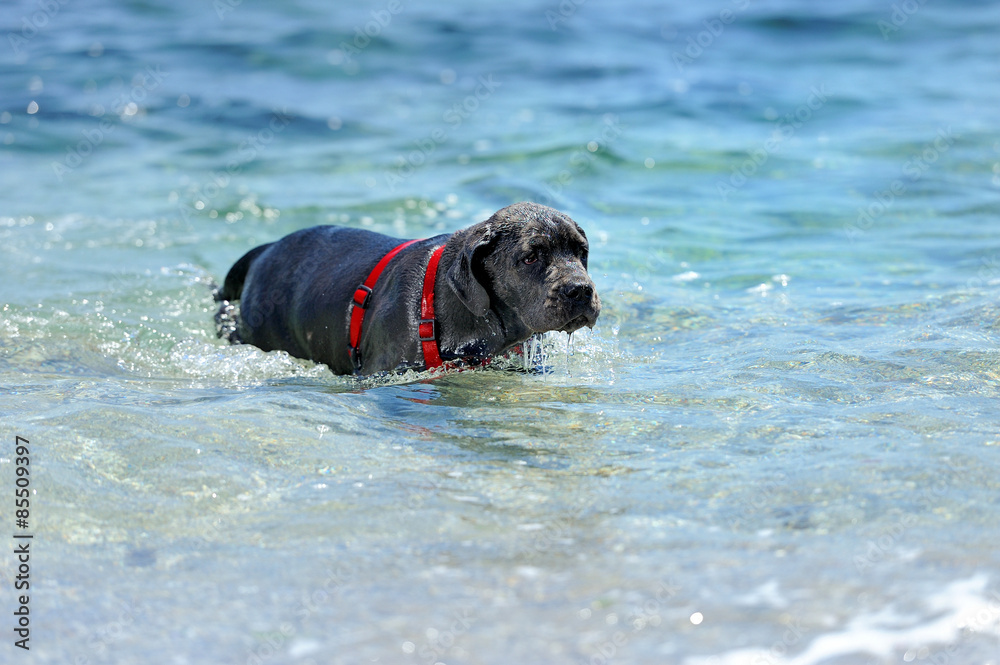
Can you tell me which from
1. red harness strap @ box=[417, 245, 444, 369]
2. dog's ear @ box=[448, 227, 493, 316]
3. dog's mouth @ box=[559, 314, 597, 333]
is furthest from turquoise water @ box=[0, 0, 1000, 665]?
dog's ear @ box=[448, 227, 493, 316]

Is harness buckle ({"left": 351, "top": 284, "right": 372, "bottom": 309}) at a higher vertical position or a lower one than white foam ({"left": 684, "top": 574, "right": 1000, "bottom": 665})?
higher

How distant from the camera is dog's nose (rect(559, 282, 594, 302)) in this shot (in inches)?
204

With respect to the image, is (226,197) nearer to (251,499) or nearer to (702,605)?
(251,499)

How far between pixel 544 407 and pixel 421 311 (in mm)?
982

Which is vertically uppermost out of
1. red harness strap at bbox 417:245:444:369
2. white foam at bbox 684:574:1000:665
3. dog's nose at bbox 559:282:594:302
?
dog's nose at bbox 559:282:594:302

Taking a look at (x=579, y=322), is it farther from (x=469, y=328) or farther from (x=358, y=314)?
(x=358, y=314)

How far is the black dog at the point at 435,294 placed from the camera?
5.40m

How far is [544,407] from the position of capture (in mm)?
5156

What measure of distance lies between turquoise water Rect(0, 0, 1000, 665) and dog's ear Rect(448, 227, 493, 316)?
18.2 inches

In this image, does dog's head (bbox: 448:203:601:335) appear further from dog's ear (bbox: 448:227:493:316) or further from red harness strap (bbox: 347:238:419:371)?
red harness strap (bbox: 347:238:419:371)

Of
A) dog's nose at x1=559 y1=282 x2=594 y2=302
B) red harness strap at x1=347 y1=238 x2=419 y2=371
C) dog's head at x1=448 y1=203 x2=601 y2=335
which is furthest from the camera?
red harness strap at x1=347 y1=238 x2=419 y2=371

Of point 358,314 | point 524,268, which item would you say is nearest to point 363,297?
point 358,314

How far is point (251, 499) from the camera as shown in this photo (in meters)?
4.00

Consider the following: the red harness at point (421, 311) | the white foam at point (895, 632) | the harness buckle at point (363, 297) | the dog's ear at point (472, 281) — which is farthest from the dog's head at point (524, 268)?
the white foam at point (895, 632)
